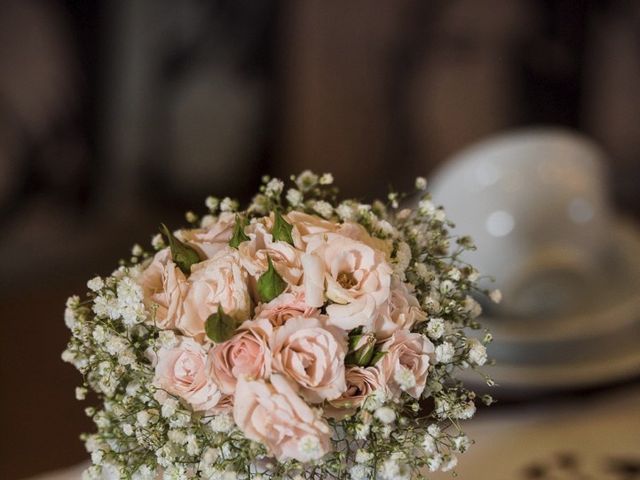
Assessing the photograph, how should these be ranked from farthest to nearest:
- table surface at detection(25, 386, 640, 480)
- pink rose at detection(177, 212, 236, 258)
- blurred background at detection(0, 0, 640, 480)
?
blurred background at detection(0, 0, 640, 480)
table surface at detection(25, 386, 640, 480)
pink rose at detection(177, 212, 236, 258)

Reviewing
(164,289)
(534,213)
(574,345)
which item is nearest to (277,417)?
(164,289)

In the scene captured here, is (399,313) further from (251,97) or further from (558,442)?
(251,97)

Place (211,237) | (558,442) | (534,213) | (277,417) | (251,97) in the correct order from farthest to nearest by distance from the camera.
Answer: (251,97) → (534,213) → (558,442) → (211,237) → (277,417)

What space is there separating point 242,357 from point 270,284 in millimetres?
57

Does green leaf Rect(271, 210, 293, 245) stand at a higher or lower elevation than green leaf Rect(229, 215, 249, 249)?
lower

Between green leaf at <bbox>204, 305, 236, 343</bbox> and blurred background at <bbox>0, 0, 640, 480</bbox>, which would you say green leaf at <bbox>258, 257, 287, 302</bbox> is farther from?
blurred background at <bbox>0, 0, 640, 480</bbox>

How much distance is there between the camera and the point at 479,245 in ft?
4.03

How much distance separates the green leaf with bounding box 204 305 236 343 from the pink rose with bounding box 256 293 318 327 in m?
0.03

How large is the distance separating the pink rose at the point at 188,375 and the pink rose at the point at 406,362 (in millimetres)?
128

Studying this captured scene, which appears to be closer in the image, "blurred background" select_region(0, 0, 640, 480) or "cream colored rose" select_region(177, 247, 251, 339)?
"cream colored rose" select_region(177, 247, 251, 339)

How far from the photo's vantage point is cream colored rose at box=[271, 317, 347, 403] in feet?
1.87

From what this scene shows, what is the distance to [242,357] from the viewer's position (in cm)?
57

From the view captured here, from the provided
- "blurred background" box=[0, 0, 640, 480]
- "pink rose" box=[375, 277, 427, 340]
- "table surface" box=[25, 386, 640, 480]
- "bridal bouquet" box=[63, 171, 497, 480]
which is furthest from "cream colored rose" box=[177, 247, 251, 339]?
"blurred background" box=[0, 0, 640, 480]

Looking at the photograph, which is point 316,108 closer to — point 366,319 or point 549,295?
point 549,295
